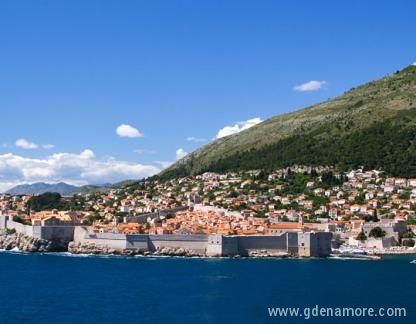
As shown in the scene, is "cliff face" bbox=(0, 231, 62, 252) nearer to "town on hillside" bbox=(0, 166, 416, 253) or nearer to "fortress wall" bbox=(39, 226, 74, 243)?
"fortress wall" bbox=(39, 226, 74, 243)

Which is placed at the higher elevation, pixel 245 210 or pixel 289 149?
pixel 289 149

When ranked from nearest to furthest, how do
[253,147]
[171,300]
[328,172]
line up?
[171,300] < [328,172] < [253,147]

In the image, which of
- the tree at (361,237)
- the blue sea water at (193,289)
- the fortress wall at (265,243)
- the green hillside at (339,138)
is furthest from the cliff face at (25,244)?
the green hillside at (339,138)

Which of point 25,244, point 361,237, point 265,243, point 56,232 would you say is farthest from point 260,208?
point 25,244

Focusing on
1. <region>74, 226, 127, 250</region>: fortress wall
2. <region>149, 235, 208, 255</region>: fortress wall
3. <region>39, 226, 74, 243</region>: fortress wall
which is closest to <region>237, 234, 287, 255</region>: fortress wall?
<region>149, 235, 208, 255</region>: fortress wall

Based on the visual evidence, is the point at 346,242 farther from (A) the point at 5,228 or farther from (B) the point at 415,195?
(A) the point at 5,228

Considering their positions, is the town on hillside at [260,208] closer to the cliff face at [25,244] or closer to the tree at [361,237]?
the tree at [361,237]

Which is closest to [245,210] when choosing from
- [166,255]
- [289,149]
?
[166,255]

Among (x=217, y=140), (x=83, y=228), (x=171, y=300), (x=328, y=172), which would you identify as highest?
(x=217, y=140)
